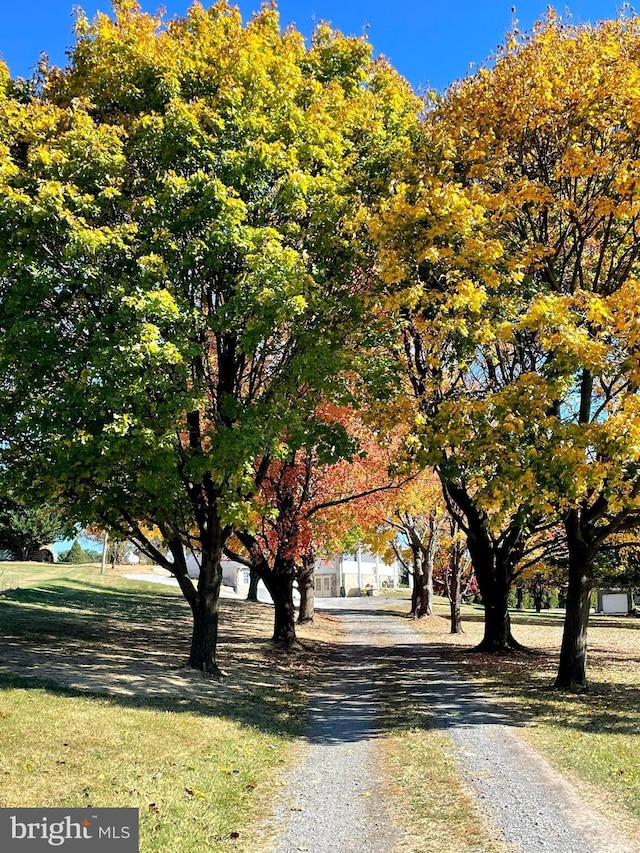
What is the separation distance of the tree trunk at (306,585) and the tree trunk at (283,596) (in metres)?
2.73

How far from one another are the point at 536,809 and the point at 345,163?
12844 mm

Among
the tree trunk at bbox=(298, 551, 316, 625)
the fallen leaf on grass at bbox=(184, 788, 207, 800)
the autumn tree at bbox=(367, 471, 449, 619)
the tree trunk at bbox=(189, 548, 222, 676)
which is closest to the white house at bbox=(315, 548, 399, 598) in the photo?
the autumn tree at bbox=(367, 471, 449, 619)

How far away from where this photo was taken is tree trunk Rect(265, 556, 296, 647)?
22562 mm

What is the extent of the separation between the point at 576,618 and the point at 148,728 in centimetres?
988

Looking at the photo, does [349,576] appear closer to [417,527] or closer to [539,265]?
[417,527]

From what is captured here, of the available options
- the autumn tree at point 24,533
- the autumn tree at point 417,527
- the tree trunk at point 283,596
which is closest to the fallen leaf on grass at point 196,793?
the tree trunk at point 283,596

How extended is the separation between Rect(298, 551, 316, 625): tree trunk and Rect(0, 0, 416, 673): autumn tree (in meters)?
12.2

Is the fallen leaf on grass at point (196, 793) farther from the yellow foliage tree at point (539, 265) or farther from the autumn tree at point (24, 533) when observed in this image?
the autumn tree at point (24, 533)

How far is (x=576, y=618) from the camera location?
15.6 meters

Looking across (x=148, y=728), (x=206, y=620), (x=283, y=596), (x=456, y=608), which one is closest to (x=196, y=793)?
(x=148, y=728)

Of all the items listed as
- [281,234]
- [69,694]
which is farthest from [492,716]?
[281,234]

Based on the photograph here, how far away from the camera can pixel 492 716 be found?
1235cm

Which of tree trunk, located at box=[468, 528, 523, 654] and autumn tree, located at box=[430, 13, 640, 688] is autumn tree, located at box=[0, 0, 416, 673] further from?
tree trunk, located at box=[468, 528, 523, 654]

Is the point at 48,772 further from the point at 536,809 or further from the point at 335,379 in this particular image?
the point at 335,379
